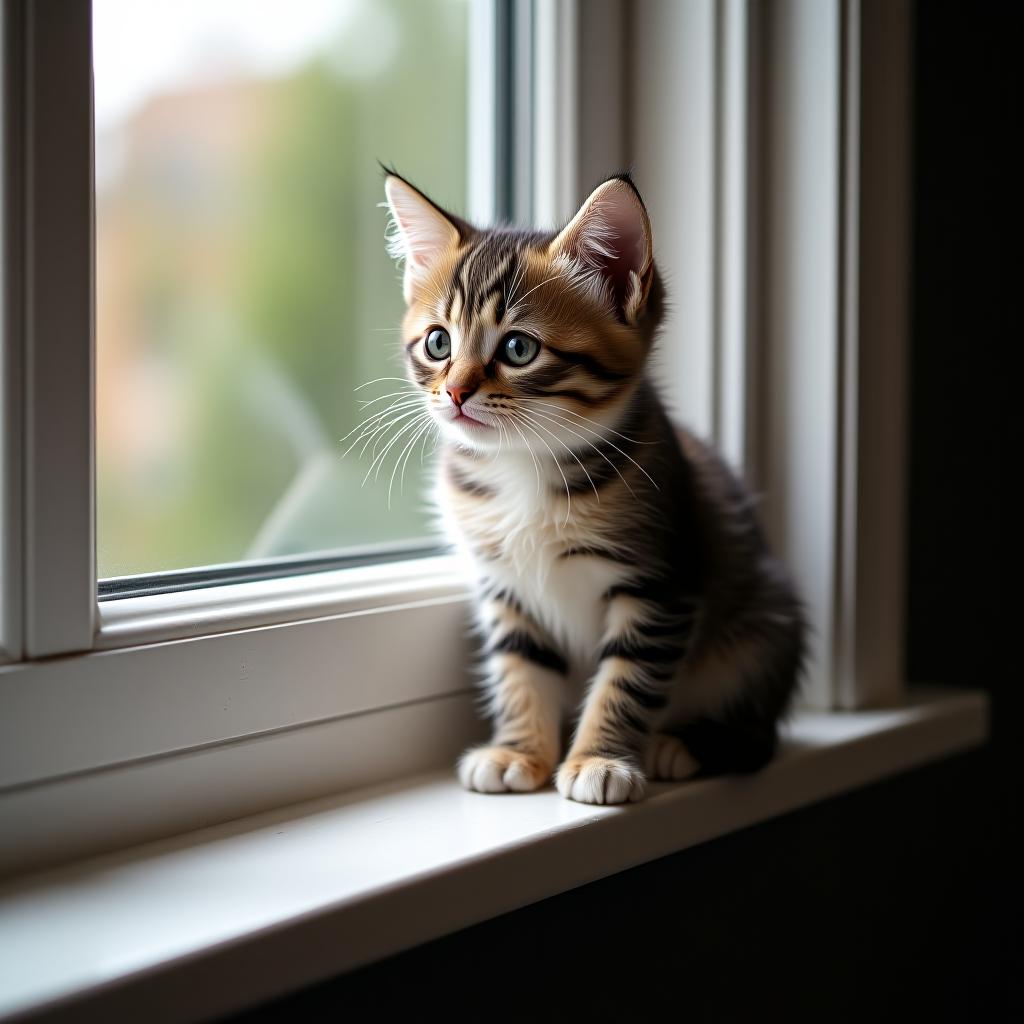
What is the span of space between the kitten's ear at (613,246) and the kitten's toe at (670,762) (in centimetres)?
36

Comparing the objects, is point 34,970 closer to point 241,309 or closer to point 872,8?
point 241,309

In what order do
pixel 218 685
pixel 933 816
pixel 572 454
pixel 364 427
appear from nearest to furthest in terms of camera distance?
1. pixel 218 685
2. pixel 572 454
3. pixel 364 427
4. pixel 933 816

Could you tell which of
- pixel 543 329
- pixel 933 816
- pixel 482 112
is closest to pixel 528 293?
pixel 543 329

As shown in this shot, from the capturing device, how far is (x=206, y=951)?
640 millimetres

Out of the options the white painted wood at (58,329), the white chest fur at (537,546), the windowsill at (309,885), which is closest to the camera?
the windowsill at (309,885)

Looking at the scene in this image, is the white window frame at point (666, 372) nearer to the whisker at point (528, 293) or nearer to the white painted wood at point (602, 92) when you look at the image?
the white painted wood at point (602, 92)

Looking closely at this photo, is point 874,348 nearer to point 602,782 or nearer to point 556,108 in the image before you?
point 556,108

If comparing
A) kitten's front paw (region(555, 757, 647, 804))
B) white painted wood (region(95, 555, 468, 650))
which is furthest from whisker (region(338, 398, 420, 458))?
kitten's front paw (region(555, 757, 647, 804))

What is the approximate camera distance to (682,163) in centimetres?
123

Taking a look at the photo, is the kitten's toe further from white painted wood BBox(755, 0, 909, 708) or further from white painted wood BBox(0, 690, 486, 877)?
white painted wood BBox(755, 0, 909, 708)

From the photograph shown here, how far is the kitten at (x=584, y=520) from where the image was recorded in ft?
2.97

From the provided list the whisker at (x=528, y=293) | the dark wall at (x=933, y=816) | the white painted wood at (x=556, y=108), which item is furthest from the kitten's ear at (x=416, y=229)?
the dark wall at (x=933, y=816)

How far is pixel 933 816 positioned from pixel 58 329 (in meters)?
1.15

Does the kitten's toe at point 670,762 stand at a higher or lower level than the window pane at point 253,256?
lower
